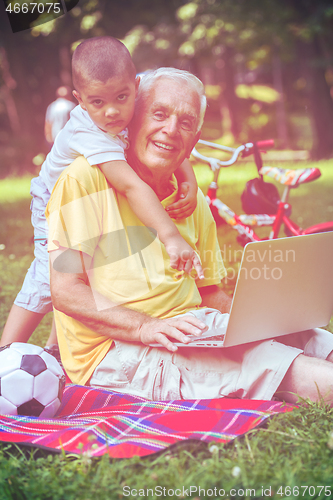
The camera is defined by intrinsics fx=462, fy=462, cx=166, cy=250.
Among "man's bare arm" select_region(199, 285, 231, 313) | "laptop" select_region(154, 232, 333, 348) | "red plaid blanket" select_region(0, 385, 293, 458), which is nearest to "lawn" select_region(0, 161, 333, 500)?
"red plaid blanket" select_region(0, 385, 293, 458)

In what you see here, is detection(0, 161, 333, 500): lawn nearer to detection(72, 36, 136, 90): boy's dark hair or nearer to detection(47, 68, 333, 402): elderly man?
detection(47, 68, 333, 402): elderly man

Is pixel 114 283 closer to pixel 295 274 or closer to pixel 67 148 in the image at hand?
pixel 67 148

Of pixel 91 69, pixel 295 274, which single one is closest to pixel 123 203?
pixel 91 69

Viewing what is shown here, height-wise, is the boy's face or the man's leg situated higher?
the boy's face

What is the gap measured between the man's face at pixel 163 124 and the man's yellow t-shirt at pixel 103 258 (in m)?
0.23

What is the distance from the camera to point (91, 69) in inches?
73.6

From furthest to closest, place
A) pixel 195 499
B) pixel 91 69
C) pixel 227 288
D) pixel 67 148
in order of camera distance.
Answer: pixel 227 288
pixel 67 148
pixel 91 69
pixel 195 499

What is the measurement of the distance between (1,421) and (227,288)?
225cm

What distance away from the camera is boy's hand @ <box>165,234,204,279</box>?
193cm

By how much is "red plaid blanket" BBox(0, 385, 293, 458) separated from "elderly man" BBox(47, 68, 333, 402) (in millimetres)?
77

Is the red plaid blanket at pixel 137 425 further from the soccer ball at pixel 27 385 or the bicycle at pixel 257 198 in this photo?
the bicycle at pixel 257 198

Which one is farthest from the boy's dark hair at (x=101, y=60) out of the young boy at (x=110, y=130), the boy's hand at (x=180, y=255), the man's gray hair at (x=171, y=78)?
the boy's hand at (x=180, y=255)

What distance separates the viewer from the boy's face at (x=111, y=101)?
1886 mm

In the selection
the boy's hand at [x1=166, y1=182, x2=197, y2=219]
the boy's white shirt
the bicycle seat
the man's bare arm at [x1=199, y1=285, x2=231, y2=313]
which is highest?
the boy's white shirt
